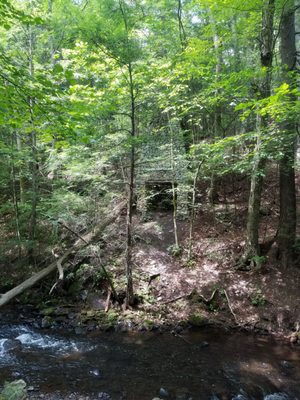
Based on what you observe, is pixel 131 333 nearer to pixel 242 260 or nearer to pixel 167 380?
pixel 167 380

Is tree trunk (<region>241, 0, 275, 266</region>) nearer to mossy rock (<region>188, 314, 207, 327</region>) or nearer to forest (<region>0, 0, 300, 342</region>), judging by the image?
forest (<region>0, 0, 300, 342</region>)

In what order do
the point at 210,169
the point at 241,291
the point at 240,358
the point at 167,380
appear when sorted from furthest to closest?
the point at 210,169 → the point at 241,291 → the point at 240,358 → the point at 167,380

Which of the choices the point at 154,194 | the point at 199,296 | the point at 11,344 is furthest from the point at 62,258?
the point at 199,296

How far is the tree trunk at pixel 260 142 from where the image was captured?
26.5ft

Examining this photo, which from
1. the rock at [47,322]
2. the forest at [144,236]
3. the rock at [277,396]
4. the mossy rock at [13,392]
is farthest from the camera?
the rock at [47,322]

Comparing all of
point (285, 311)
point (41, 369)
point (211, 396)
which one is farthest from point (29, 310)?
point (285, 311)

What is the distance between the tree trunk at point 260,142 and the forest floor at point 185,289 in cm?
57

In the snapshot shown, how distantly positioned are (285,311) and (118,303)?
4.98 metres

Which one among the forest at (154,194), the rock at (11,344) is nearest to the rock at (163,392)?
the forest at (154,194)

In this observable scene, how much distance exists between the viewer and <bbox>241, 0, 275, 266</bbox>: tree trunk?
26.5ft

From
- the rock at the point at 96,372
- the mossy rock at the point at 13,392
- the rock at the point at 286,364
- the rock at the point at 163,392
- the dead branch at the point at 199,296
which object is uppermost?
the mossy rock at the point at 13,392

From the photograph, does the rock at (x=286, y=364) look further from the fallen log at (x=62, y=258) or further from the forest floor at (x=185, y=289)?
the fallen log at (x=62, y=258)

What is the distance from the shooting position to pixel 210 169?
1137cm

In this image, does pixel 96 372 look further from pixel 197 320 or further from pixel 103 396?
pixel 197 320
